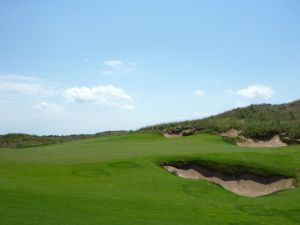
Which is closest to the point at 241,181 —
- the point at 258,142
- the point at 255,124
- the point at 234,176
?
the point at 234,176

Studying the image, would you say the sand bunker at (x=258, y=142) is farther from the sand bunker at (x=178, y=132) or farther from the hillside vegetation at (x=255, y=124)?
the sand bunker at (x=178, y=132)

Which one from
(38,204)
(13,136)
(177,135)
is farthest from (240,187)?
(13,136)

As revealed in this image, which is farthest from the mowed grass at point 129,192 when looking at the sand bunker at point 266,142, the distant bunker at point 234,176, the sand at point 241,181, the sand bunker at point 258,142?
the sand bunker at point 266,142

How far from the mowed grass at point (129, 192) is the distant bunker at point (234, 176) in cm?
54

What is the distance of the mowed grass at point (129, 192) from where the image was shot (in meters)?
16.6

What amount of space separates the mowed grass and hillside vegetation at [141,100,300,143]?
29.6ft

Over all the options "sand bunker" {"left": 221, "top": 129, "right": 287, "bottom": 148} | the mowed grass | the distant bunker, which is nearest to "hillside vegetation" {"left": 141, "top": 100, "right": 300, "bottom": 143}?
"sand bunker" {"left": 221, "top": 129, "right": 287, "bottom": 148}

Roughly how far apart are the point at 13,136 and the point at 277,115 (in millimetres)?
36224

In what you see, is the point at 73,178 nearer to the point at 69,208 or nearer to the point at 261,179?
the point at 69,208

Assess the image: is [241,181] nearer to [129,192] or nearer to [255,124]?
[129,192]

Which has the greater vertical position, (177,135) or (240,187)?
(177,135)

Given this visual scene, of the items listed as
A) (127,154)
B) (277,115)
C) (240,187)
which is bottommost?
(240,187)

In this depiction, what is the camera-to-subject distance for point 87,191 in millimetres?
20188

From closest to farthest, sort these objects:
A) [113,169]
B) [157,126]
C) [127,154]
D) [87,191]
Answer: [87,191] < [113,169] < [127,154] < [157,126]
